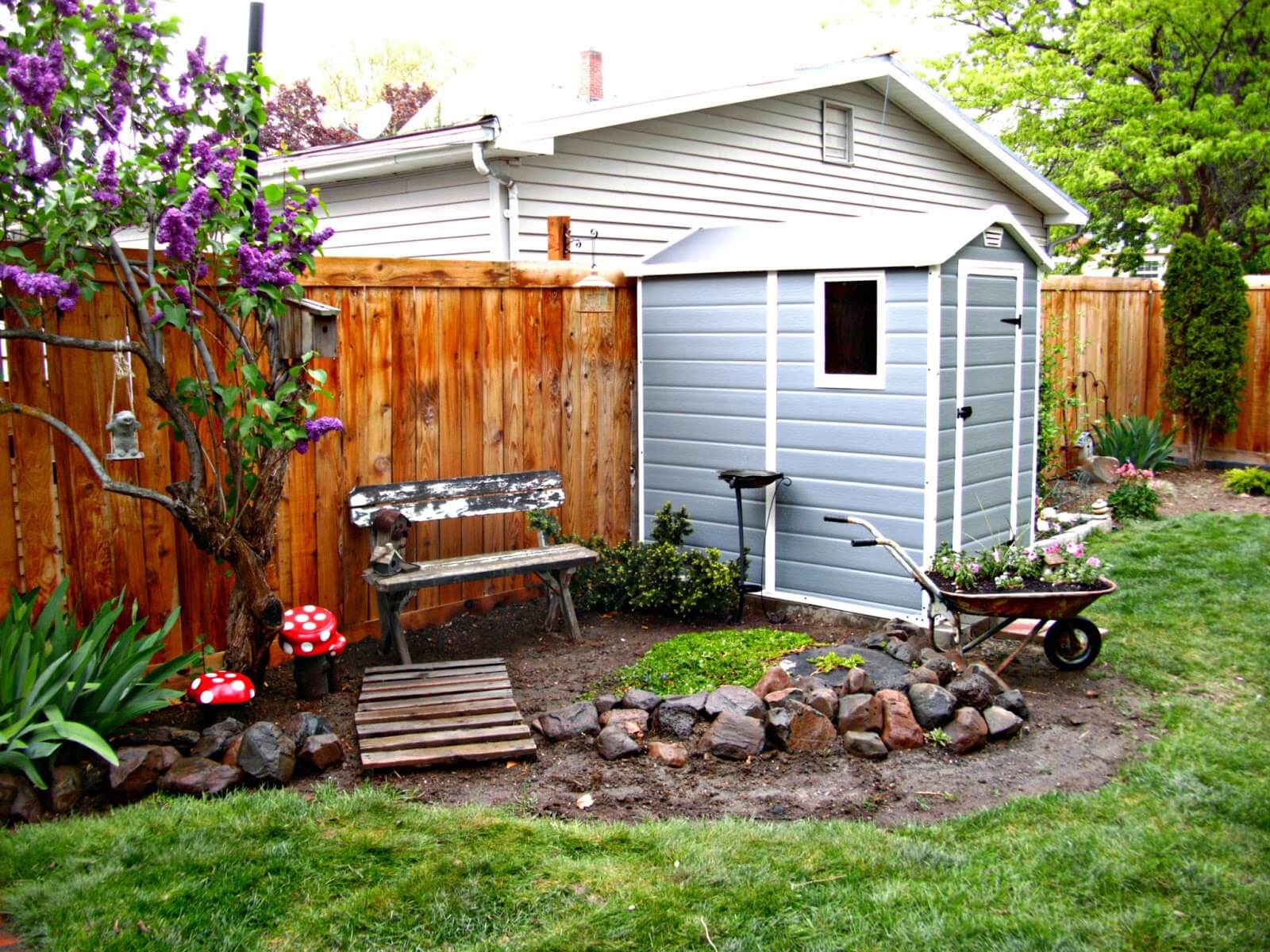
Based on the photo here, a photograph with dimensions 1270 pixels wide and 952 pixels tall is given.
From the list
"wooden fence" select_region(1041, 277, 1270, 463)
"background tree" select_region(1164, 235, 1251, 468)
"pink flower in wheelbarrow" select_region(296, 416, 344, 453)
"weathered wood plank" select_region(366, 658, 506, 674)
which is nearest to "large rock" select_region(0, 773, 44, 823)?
→ "pink flower in wheelbarrow" select_region(296, 416, 344, 453)

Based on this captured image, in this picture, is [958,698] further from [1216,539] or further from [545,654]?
[1216,539]

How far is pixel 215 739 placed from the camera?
4809 mm

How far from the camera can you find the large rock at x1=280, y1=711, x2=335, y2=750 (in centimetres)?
492

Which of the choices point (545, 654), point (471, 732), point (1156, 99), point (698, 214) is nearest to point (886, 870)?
point (471, 732)

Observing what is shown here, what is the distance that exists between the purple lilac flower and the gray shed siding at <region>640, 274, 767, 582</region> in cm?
438

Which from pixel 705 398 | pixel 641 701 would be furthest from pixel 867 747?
pixel 705 398

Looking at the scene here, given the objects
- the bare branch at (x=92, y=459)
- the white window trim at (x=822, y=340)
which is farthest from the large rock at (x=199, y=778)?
the white window trim at (x=822, y=340)

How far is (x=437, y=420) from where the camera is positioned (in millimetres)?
7234

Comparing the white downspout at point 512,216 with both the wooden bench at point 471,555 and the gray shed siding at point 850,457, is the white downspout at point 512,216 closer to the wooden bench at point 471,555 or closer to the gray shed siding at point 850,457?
the wooden bench at point 471,555

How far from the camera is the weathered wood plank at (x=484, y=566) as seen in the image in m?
6.37

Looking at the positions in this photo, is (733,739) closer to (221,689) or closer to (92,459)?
(221,689)

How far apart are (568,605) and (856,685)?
2111 millimetres

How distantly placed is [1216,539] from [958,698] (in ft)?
16.5

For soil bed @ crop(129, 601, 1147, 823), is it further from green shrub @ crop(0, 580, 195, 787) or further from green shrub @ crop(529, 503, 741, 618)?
green shrub @ crop(529, 503, 741, 618)
